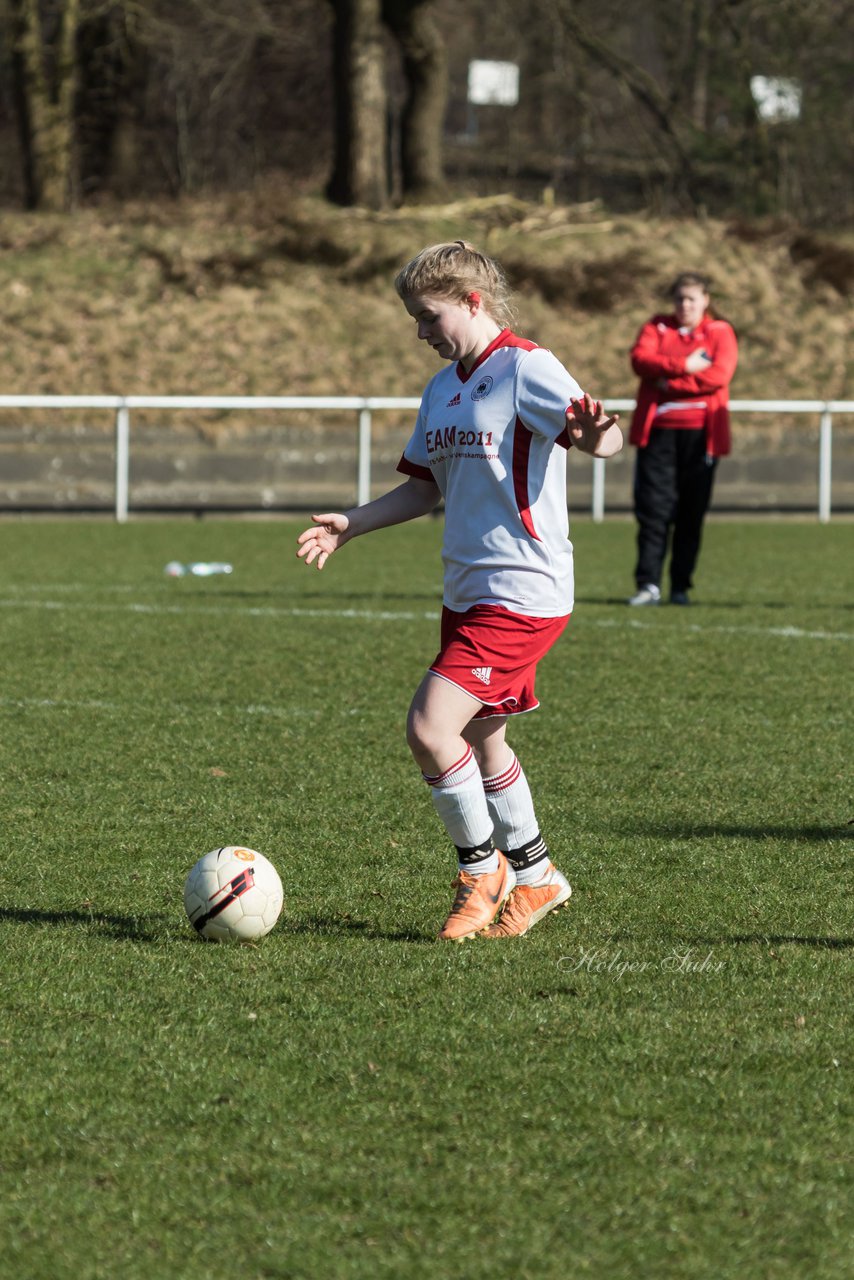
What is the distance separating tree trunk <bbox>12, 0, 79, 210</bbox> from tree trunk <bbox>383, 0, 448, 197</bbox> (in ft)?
17.4

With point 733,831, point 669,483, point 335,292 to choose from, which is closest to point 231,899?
point 733,831

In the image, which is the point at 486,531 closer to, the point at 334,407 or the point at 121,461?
the point at 121,461

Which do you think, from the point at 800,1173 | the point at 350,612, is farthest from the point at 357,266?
the point at 800,1173

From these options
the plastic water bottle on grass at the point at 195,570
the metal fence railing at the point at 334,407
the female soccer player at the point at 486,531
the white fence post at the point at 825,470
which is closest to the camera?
the female soccer player at the point at 486,531

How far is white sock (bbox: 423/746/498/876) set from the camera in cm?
438

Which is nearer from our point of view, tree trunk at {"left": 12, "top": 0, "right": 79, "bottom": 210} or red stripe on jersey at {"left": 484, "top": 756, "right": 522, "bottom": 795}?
red stripe on jersey at {"left": 484, "top": 756, "right": 522, "bottom": 795}

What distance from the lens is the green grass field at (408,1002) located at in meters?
2.72

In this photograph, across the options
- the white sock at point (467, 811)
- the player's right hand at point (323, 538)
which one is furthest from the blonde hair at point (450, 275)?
the white sock at point (467, 811)

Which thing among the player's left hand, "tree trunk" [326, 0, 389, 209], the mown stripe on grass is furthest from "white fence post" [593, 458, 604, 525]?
the player's left hand

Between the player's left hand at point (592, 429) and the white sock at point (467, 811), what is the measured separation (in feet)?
2.73

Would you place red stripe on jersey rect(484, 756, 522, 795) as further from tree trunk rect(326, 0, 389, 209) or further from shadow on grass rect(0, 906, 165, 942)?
tree trunk rect(326, 0, 389, 209)

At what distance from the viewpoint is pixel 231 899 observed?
14.0 feet

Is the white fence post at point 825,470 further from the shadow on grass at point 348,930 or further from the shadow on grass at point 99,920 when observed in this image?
the shadow on grass at point 99,920

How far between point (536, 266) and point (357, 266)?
2.71 metres
